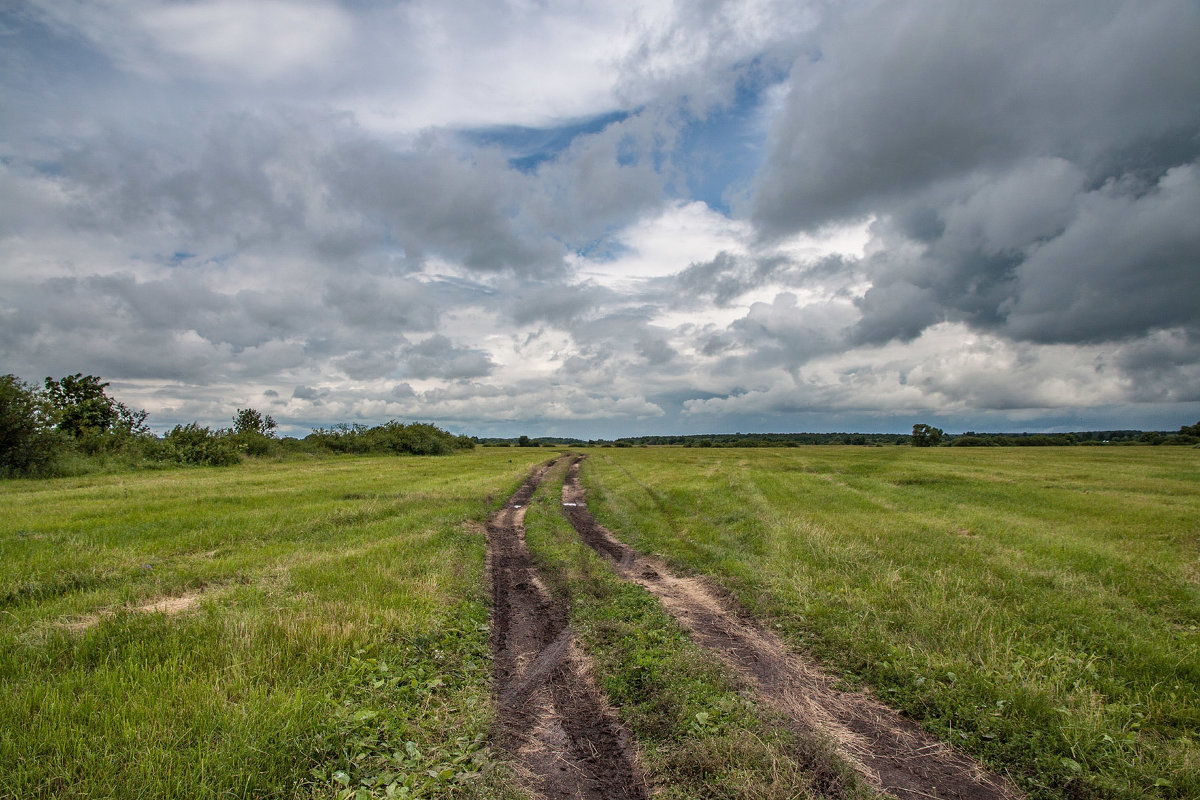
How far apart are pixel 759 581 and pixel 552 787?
7291mm

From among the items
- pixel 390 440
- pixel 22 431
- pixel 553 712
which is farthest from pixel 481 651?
pixel 390 440

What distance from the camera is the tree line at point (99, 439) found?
3100cm

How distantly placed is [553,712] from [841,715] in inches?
133

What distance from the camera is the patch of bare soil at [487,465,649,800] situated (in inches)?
187

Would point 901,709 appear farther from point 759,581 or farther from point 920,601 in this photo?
point 759,581

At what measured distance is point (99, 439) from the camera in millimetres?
41062

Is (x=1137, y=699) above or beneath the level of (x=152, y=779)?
beneath

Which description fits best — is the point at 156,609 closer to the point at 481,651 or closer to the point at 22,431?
the point at 481,651

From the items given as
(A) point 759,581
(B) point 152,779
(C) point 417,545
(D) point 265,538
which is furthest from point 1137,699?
(D) point 265,538

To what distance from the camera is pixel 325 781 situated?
4.48 meters

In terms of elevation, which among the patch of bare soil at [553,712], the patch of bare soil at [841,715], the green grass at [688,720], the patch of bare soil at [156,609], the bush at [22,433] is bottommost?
the patch of bare soil at [841,715]

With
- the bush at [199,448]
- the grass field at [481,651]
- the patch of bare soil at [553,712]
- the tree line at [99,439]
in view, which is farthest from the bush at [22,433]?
the patch of bare soil at [553,712]

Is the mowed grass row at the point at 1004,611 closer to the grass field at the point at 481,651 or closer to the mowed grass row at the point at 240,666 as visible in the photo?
the grass field at the point at 481,651

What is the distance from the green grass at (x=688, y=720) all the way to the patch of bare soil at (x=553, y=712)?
0.23 meters
